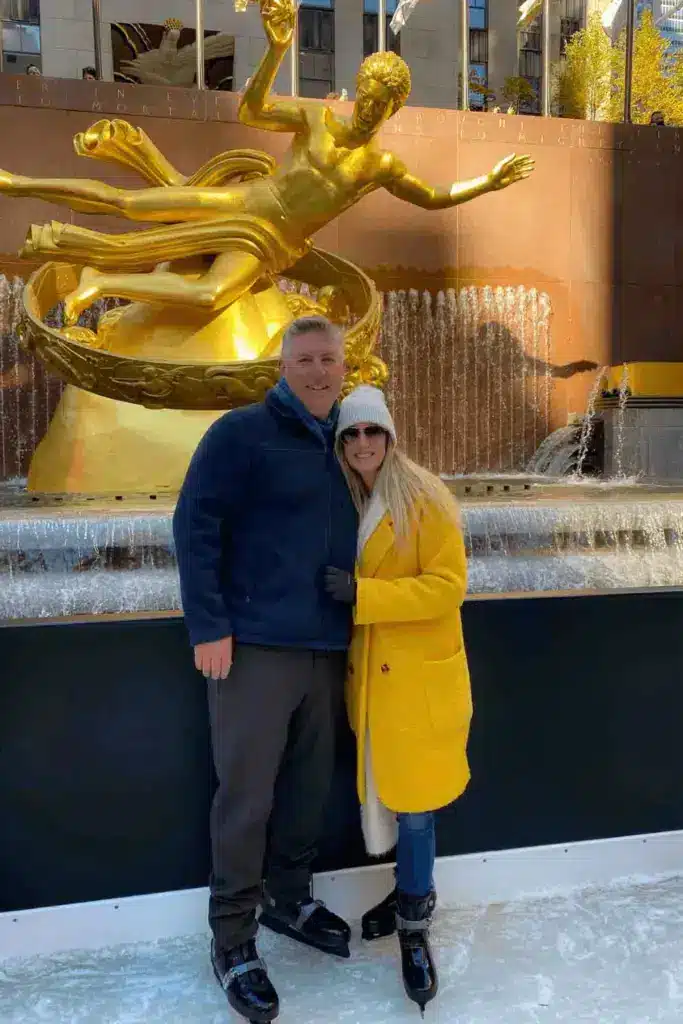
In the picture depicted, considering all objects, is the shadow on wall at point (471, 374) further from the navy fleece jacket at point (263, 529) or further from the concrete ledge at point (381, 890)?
the navy fleece jacket at point (263, 529)

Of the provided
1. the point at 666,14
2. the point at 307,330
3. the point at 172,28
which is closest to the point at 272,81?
the point at 307,330

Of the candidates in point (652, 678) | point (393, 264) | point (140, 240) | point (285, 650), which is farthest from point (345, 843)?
point (393, 264)

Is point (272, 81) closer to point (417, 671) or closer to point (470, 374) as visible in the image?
point (417, 671)

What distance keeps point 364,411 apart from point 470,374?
737 centimetres

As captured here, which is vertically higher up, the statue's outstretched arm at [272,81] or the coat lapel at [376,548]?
the statue's outstretched arm at [272,81]

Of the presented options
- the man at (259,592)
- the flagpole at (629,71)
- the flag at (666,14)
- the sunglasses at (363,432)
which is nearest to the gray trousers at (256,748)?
the man at (259,592)

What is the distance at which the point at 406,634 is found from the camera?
6.00 feet

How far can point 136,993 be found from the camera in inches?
77.1

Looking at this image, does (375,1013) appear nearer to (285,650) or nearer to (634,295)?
(285,650)

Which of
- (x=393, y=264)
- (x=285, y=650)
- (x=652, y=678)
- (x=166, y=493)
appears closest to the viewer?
(x=285, y=650)

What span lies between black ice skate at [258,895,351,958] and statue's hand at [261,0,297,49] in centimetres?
437

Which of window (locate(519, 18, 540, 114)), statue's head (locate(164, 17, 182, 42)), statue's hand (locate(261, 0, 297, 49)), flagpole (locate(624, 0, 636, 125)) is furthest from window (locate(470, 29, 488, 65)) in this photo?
statue's hand (locate(261, 0, 297, 49))

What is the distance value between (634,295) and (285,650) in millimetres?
8569

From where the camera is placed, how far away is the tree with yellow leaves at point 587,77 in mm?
16419
